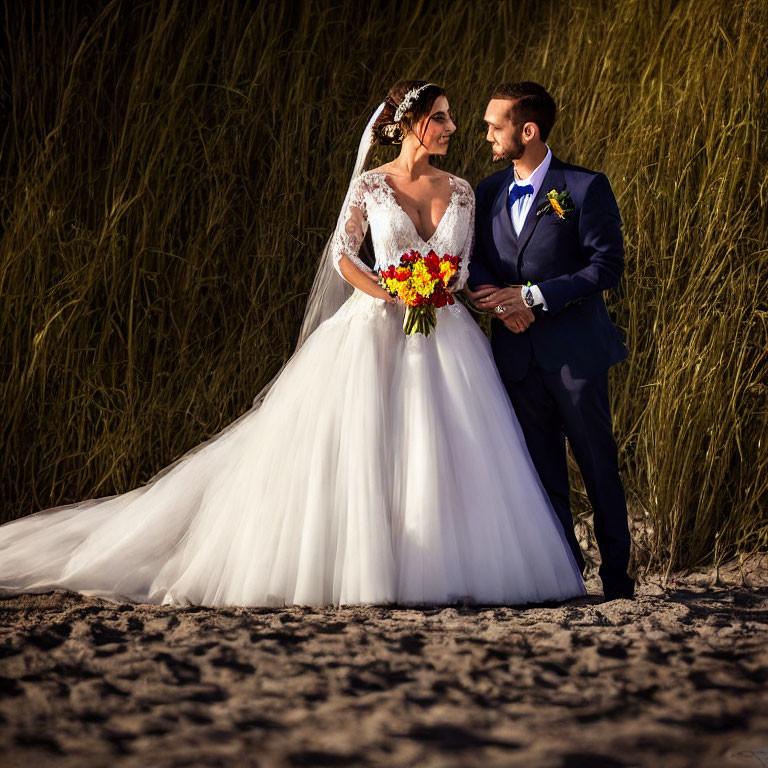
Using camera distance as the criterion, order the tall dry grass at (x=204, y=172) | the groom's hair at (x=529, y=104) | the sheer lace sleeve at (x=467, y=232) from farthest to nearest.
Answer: the tall dry grass at (x=204, y=172)
the sheer lace sleeve at (x=467, y=232)
the groom's hair at (x=529, y=104)

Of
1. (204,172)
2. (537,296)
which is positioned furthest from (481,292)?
(204,172)

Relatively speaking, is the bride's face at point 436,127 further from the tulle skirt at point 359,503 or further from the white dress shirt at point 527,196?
the tulle skirt at point 359,503

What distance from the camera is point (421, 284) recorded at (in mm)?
3672

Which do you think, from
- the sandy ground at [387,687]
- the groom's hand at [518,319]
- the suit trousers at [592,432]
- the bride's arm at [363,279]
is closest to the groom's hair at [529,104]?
the groom's hand at [518,319]

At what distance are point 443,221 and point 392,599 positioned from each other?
1458 millimetres

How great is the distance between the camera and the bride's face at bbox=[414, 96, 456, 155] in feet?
12.6

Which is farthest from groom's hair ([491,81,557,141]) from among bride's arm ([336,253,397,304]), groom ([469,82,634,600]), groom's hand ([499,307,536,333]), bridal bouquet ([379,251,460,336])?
bride's arm ([336,253,397,304])

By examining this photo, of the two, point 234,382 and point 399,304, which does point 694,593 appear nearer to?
point 399,304

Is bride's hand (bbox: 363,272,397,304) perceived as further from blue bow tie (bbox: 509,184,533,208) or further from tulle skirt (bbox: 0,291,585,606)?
blue bow tie (bbox: 509,184,533,208)

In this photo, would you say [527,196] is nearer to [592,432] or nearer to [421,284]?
[421,284]

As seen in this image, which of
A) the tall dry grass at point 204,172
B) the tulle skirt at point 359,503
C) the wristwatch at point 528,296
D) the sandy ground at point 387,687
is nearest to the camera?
the sandy ground at point 387,687

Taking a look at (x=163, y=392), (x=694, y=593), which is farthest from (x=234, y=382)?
(x=694, y=593)

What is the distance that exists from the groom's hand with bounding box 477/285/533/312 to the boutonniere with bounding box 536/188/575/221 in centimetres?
30

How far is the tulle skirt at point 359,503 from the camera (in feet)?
11.6
